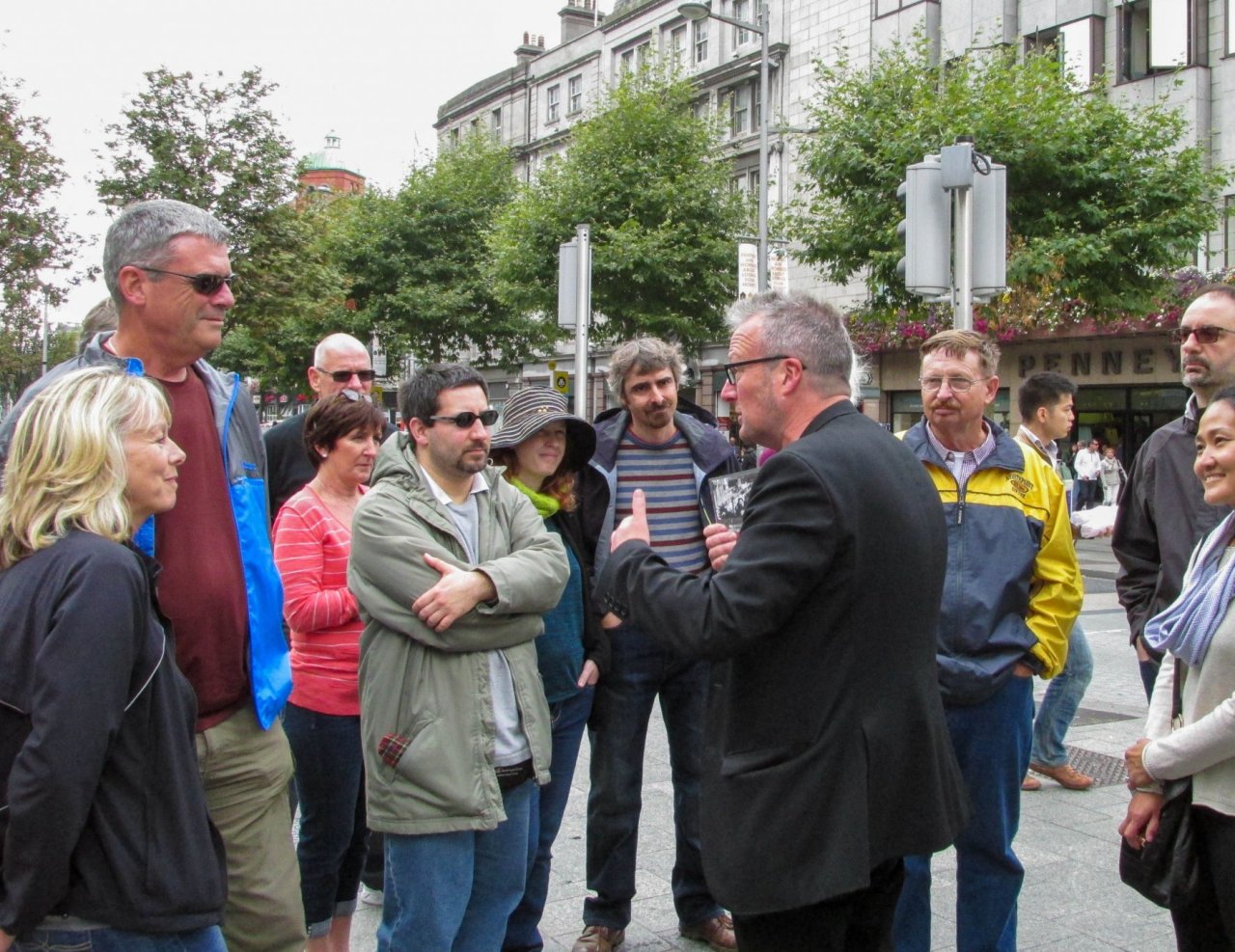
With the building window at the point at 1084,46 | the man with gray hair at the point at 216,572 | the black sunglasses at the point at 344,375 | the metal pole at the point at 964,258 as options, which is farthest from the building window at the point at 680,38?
the man with gray hair at the point at 216,572

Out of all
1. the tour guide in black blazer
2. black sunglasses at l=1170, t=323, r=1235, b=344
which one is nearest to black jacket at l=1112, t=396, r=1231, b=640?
black sunglasses at l=1170, t=323, r=1235, b=344

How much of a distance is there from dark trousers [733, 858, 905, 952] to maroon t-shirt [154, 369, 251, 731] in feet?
4.38

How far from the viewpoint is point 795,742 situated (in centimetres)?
246

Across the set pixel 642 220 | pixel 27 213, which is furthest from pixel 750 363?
pixel 642 220

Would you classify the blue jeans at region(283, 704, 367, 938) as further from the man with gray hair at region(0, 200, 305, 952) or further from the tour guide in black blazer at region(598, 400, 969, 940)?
the tour guide in black blazer at region(598, 400, 969, 940)

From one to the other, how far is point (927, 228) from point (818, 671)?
6.68 meters

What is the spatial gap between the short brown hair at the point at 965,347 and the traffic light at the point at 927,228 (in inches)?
182

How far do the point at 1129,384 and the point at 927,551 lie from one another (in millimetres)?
25992

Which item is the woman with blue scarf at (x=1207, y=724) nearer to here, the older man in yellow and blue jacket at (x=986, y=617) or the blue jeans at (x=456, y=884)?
the older man in yellow and blue jacket at (x=986, y=617)

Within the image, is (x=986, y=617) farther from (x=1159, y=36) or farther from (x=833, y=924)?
(x=1159, y=36)

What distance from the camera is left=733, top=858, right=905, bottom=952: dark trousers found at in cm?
253

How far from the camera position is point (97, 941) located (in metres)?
2.23

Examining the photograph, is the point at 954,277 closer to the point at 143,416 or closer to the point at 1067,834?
the point at 1067,834

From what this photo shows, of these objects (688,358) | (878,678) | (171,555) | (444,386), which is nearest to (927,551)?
(878,678)
